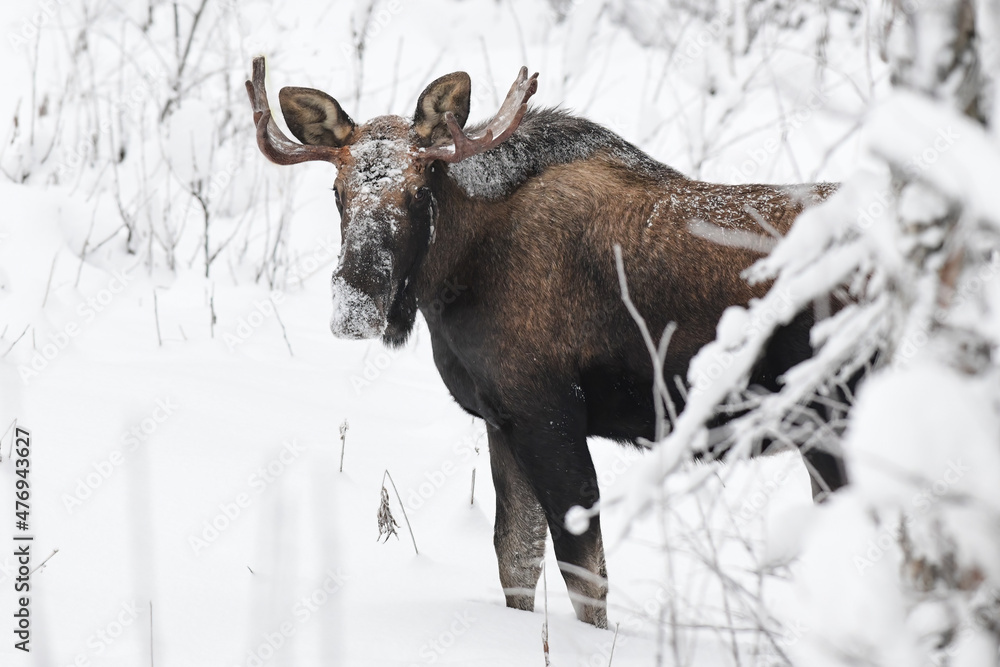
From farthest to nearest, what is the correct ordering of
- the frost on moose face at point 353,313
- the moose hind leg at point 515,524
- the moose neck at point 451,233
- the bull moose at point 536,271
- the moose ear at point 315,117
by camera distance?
1. the moose hind leg at point 515,524
2. the moose ear at point 315,117
3. the moose neck at point 451,233
4. the bull moose at point 536,271
5. the frost on moose face at point 353,313

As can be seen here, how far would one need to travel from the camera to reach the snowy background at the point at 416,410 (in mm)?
1277

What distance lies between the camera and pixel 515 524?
394 centimetres

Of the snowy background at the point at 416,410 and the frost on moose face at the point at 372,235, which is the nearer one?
the snowy background at the point at 416,410

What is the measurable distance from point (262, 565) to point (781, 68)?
297 inches

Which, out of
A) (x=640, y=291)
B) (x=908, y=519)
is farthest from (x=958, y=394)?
(x=640, y=291)

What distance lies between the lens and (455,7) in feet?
42.5

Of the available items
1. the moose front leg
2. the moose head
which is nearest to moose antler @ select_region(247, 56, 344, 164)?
the moose head

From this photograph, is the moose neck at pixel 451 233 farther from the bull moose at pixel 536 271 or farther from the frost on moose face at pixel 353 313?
the frost on moose face at pixel 353 313

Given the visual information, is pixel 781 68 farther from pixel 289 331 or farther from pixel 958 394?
pixel 958 394

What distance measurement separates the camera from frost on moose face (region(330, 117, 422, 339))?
3.24 meters

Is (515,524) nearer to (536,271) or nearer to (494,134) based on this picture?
(536,271)

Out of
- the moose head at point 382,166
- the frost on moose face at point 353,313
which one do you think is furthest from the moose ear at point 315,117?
the frost on moose face at point 353,313

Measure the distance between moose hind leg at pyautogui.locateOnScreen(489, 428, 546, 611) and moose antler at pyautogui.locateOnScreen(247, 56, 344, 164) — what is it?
4.05ft

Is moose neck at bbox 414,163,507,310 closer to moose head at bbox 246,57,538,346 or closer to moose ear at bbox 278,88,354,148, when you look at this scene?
moose head at bbox 246,57,538,346
